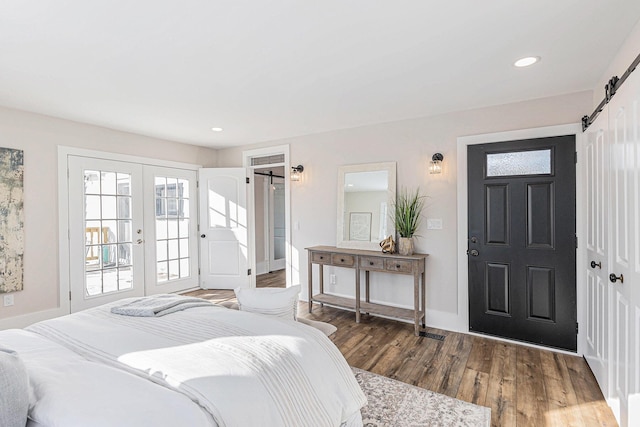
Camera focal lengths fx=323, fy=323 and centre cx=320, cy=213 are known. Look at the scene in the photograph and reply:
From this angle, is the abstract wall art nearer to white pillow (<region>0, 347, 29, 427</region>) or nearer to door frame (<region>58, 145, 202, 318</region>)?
door frame (<region>58, 145, 202, 318</region>)

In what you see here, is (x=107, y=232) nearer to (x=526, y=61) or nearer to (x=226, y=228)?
(x=226, y=228)

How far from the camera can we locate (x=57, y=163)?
3.66 metres

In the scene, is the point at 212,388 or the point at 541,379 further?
the point at 541,379

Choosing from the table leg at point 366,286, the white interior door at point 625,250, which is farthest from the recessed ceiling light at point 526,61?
the table leg at point 366,286

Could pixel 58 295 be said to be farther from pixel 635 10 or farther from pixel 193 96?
pixel 635 10

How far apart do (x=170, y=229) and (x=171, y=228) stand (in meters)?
0.02

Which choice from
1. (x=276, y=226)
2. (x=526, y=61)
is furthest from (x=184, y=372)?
(x=276, y=226)

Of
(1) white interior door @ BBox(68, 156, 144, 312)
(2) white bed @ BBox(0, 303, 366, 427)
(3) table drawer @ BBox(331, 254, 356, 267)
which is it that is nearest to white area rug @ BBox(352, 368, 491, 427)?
(2) white bed @ BBox(0, 303, 366, 427)

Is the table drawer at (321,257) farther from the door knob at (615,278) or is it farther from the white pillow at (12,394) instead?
the white pillow at (12,394)

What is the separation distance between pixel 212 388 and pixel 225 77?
226 centimetres

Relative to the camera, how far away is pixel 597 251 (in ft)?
7.90

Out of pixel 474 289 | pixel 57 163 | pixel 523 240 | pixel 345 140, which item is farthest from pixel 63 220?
pixel 523 240

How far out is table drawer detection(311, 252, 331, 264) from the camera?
12.9 feet

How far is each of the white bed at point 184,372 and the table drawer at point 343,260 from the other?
206cm
